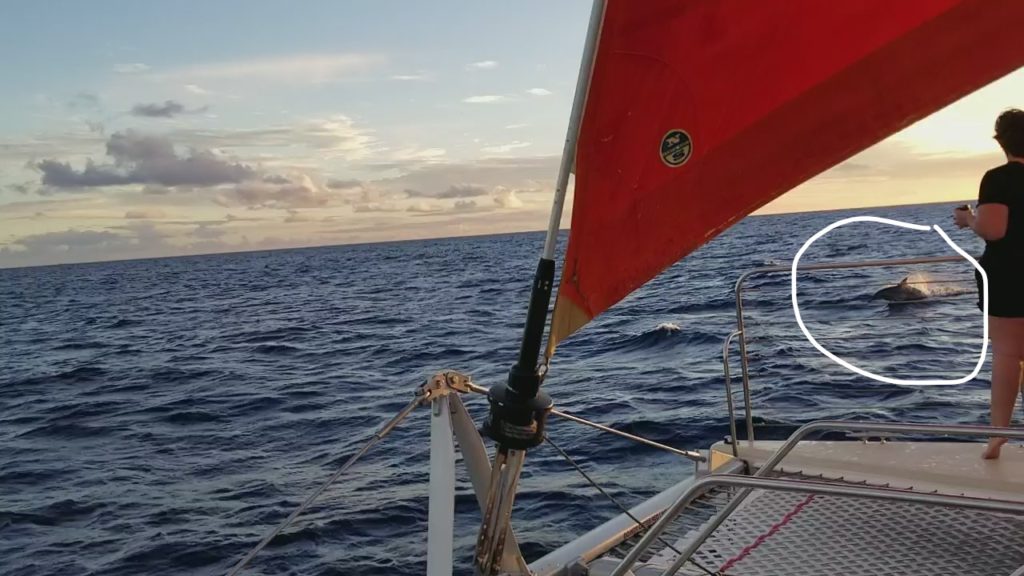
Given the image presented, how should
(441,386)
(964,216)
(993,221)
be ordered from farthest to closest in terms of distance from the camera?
(964,216)
(993,221)
(441,386)

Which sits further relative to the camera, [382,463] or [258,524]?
[382,463]

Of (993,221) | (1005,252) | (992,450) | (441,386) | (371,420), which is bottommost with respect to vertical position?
(371,420)

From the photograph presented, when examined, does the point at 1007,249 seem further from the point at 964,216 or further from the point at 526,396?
the point at 526,396

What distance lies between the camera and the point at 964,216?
13.3ft

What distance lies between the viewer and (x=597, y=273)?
2445 millimetres

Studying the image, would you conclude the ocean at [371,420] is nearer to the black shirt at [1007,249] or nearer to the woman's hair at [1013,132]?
the black shirt at [1007,249]

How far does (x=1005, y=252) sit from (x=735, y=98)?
2591mm

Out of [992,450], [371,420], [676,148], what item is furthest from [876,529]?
[371,420]

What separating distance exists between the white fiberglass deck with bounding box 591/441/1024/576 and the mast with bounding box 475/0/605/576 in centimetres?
89

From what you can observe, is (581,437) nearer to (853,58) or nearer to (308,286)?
(853,58)

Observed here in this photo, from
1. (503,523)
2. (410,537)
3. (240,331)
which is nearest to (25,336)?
(240,331)

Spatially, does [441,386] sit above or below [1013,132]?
below

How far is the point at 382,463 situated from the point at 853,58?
965 cm

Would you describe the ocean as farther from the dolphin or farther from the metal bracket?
the metal bracket
